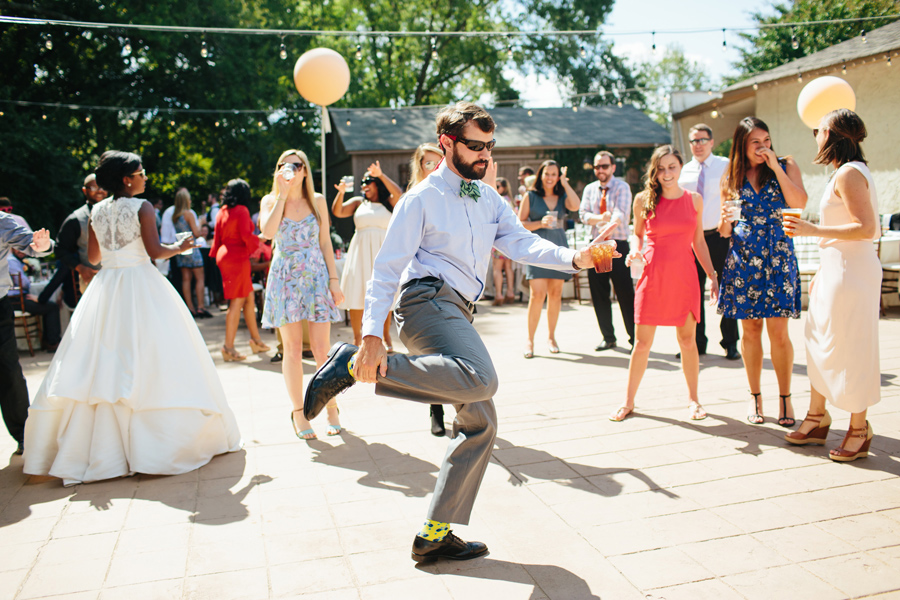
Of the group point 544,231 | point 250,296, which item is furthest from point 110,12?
point 544,231

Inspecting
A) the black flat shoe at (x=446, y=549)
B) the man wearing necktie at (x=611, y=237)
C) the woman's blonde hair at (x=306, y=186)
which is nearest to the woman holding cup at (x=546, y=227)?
the man wearing necktie at (x=611, y=237)

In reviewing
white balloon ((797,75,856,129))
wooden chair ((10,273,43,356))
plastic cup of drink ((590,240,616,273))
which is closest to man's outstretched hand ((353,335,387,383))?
plastic cup of drink ((590,240,616,273))

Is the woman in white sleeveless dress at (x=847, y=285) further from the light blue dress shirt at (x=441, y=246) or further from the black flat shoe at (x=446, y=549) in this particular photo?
the black flat shoe at (x=446, y=549)

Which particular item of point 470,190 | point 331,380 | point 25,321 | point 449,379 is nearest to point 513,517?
point 449,379

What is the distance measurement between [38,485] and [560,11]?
34128 mm

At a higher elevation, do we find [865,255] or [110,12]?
[110,12]

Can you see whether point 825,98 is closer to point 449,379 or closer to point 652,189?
point 652,189

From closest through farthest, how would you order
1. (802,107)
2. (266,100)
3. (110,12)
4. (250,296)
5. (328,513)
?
(328,513) < (802,107) < (250,296) < (110,12) < (266,100)

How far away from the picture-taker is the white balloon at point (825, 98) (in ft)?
19.6

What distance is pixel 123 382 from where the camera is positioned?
3.85 metres

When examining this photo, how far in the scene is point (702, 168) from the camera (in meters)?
6.40

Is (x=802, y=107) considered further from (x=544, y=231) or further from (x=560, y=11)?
(x=560, y=11)

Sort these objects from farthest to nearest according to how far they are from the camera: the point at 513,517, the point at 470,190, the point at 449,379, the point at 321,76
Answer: the point at 321,76, the point at 513,517, the point at 470,190, the point at 449,379

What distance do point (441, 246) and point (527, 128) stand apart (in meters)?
20.4
